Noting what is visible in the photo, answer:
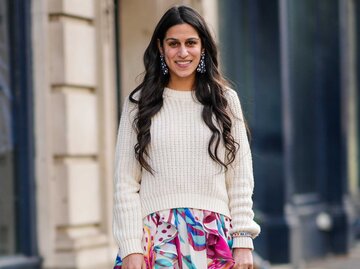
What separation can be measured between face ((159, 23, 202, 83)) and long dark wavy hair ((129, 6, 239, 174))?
0.03m

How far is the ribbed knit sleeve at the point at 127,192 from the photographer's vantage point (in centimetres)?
389

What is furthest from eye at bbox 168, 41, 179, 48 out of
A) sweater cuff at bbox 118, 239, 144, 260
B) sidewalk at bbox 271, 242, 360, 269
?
sidewalk at bbox 271, 242, 360, 269

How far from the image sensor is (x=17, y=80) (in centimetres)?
762

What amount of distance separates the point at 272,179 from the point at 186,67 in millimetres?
7562

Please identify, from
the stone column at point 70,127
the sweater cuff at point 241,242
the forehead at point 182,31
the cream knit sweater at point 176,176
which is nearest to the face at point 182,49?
the forehead at point 182,31

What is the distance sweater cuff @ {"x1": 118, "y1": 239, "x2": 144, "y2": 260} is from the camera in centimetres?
387

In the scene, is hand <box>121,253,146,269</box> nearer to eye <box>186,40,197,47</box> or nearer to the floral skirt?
the floral skirt

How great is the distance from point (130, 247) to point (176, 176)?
35cm

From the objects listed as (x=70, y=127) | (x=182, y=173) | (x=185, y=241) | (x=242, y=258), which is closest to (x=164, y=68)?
(x=182, y=173)

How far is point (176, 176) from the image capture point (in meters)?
3.97

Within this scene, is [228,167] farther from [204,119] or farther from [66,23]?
[66,23]

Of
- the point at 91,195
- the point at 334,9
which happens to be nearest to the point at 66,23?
the point at 91,195

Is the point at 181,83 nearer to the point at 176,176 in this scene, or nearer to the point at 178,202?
the point at 176,176

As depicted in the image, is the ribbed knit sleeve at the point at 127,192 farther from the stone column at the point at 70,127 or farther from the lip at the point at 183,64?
the stone column at the point at 70,127
